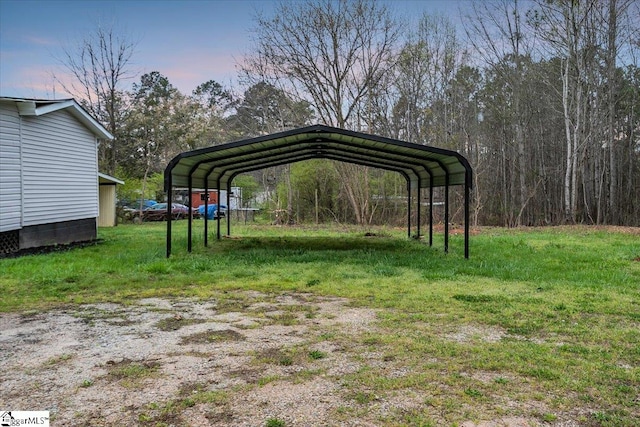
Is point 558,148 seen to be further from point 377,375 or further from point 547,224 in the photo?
point 377,375

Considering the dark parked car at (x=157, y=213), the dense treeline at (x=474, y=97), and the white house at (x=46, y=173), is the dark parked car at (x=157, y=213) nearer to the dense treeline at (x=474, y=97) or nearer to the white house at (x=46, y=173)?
the dense treeline at (x=474, y=97)

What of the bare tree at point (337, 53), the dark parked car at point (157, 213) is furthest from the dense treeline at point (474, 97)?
the dark parked car at point (157, 213)

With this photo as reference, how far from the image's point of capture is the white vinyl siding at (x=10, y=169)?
8.62 m

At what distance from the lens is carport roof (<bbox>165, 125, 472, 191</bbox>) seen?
297 inches

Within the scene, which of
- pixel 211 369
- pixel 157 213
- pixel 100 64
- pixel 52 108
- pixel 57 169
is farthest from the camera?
pixel 157 213

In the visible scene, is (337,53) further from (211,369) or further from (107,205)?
(211,369)

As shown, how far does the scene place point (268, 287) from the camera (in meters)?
5.75

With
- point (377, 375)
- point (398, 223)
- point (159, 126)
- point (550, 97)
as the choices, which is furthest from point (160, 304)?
point (159, 126)

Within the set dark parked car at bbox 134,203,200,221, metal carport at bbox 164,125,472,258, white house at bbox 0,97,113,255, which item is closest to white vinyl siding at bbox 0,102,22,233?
white house at bbox 0,97,113,255

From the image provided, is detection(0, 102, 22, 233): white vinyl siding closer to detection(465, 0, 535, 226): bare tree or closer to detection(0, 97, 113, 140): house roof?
detection(0, 97, 113, 140): house roof

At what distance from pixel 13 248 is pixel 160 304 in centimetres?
603

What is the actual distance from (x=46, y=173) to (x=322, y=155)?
244 inches

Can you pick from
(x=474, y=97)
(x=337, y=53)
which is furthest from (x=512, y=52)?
(x=337, y=53)

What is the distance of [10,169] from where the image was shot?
881 centimetres
